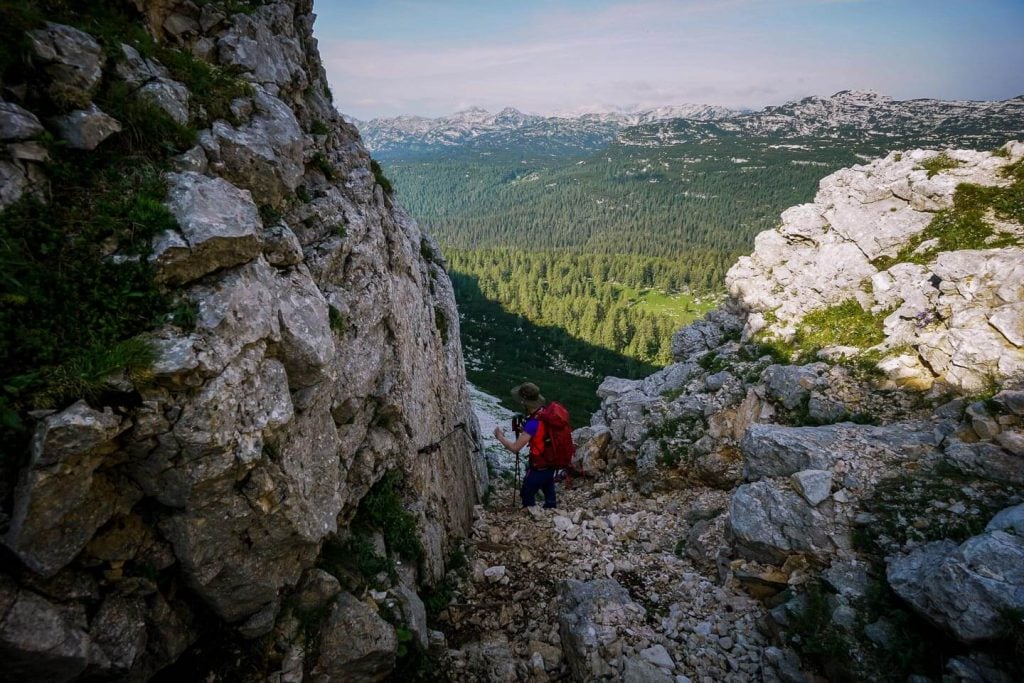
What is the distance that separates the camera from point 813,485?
35.6 ft

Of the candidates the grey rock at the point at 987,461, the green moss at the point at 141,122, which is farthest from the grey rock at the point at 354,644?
the grey rock at the point at 987,461

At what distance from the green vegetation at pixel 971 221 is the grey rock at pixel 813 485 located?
12485mm

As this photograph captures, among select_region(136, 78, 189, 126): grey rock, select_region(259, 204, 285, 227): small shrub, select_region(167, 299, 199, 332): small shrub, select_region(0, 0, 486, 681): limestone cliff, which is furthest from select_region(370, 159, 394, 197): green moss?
select_region(167, 299, 199, 332): small shrub

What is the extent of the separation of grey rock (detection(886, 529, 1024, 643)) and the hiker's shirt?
26.0ft

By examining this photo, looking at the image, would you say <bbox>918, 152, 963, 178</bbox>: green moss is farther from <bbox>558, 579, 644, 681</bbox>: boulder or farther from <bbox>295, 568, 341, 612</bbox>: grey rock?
<bbox>295, 568, 341, 612</bbox>: grey rock

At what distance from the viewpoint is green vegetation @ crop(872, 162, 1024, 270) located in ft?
57.0

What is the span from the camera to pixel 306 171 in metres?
10.8

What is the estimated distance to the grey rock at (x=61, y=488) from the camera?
4902 millimetres

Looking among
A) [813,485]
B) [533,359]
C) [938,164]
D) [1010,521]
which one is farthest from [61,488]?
[533,359]

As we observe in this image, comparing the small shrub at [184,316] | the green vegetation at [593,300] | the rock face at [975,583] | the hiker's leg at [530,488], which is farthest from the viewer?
the green vegetation at [593,300]

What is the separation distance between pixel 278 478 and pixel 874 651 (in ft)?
31.6

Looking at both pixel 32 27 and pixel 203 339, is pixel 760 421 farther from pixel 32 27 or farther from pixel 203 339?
pixel 32 27

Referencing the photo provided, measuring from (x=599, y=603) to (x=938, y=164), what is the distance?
80.5 ft

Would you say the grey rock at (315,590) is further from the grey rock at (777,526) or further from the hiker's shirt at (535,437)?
the grey rock at (777,526)
